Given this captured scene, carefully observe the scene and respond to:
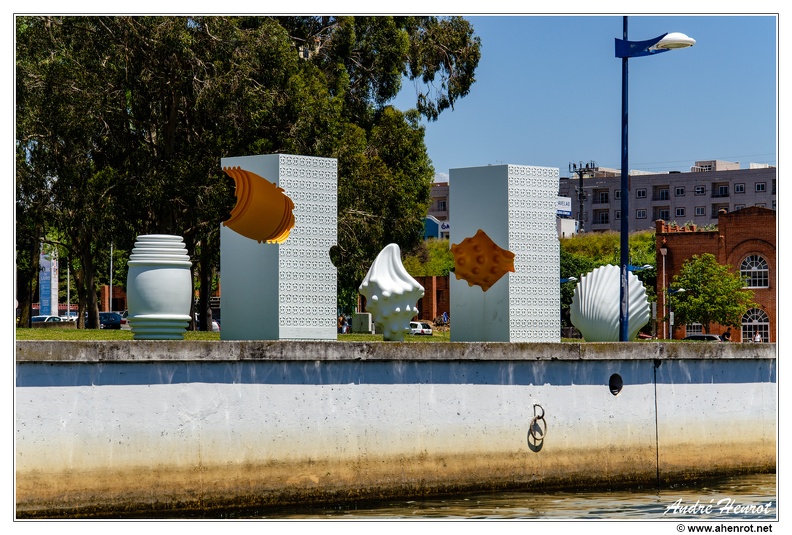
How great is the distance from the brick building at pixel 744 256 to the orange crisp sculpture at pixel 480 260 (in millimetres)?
51355

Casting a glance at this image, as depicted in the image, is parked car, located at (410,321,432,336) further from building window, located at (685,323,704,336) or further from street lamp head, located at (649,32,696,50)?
street lamp head, located at (649,32,696,50)

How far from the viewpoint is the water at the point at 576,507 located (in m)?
17.4

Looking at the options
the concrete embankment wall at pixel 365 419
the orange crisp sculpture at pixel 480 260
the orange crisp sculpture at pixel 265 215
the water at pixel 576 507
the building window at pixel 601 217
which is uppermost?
the building window at pixel 601 217

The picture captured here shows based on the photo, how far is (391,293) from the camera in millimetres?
20844

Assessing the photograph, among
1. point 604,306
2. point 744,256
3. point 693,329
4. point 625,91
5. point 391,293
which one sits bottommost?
point 693,329

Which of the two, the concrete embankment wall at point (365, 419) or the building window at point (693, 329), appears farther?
the building window at point (693, 329)

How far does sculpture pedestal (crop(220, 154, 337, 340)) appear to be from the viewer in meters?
19.7

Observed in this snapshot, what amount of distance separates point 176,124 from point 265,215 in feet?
58.7

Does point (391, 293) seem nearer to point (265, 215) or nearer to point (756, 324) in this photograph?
point (265, 215)

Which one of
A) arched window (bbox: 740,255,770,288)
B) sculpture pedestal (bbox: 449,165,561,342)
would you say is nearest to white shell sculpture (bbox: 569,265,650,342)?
sculpture pedestal (bbox: 449,165,561,342)

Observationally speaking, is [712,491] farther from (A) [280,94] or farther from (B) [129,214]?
(B) [129,214]

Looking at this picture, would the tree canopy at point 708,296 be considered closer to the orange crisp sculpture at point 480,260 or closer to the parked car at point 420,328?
the parked car at point 420,328

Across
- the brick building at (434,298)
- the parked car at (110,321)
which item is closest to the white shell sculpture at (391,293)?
the parked car at (110,321)

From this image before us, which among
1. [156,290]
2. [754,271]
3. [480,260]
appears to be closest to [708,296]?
[754,271]
